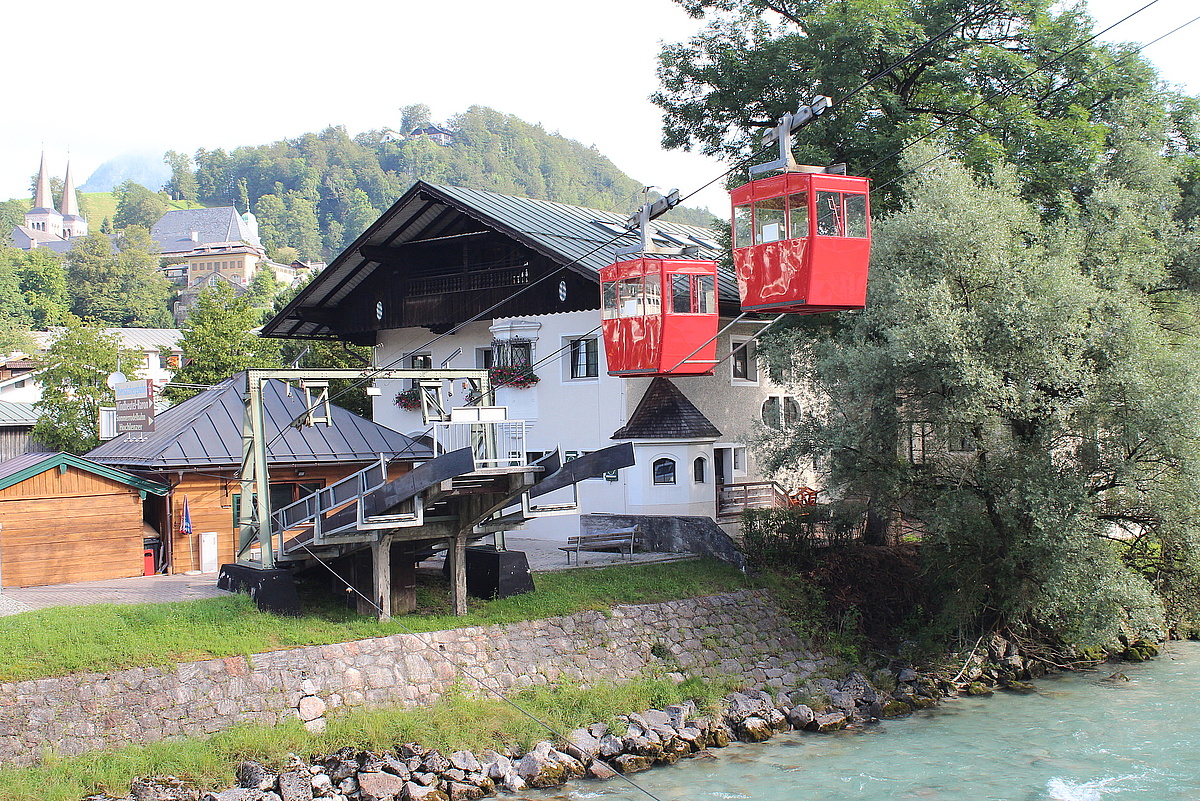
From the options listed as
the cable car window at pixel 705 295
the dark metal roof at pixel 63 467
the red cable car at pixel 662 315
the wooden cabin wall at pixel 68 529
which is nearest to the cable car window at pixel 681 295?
the red cable car at pixel 662 315

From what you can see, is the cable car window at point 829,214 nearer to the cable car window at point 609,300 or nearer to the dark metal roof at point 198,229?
the cable car window at point 609,300

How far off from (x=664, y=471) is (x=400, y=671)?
36.3 ft

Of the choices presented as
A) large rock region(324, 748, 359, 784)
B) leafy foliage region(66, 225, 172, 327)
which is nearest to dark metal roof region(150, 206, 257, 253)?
leafy foliage region(66, 225, 172, 327)

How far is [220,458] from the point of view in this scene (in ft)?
75.5

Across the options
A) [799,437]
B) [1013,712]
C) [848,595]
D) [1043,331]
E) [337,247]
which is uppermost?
[337,247]

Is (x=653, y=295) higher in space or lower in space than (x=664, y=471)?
higher

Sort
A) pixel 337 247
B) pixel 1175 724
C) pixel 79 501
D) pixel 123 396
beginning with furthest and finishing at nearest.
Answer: pixel 337 247, pixel 123 396, pixel 79 501, pixel 1175 724

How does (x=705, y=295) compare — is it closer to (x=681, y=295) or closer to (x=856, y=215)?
(x=681, y=295)

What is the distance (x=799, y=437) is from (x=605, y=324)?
5301 millimetres

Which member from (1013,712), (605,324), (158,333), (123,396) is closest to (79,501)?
(123,396)

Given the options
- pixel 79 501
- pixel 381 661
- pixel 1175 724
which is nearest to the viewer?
pixel 381 661

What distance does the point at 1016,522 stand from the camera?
20.3 m

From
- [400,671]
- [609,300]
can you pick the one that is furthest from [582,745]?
[609,300]

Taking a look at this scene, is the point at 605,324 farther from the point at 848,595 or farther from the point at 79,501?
the point at 79,501
